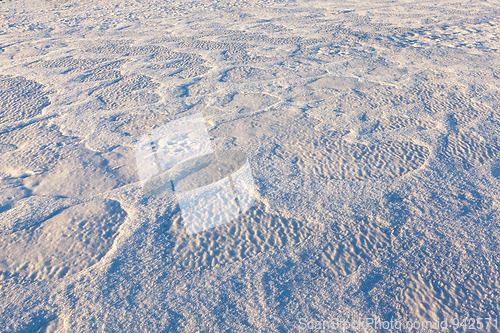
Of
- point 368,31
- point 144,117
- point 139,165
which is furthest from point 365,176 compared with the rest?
point 368,31

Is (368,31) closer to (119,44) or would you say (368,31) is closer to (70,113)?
(119,44)

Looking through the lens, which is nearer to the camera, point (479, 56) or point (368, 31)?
point (479, 56)

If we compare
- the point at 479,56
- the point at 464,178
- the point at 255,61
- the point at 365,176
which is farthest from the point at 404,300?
the point at 479,56

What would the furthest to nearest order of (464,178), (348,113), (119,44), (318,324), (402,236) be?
(119,44)
(348,113)
(464,178)
(402,236)
(318,324)

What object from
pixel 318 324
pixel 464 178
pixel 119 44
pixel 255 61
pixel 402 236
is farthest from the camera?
pixel 119 44

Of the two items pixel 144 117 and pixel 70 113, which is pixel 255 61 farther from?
pixel 70 113

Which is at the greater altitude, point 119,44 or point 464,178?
point 119,44
